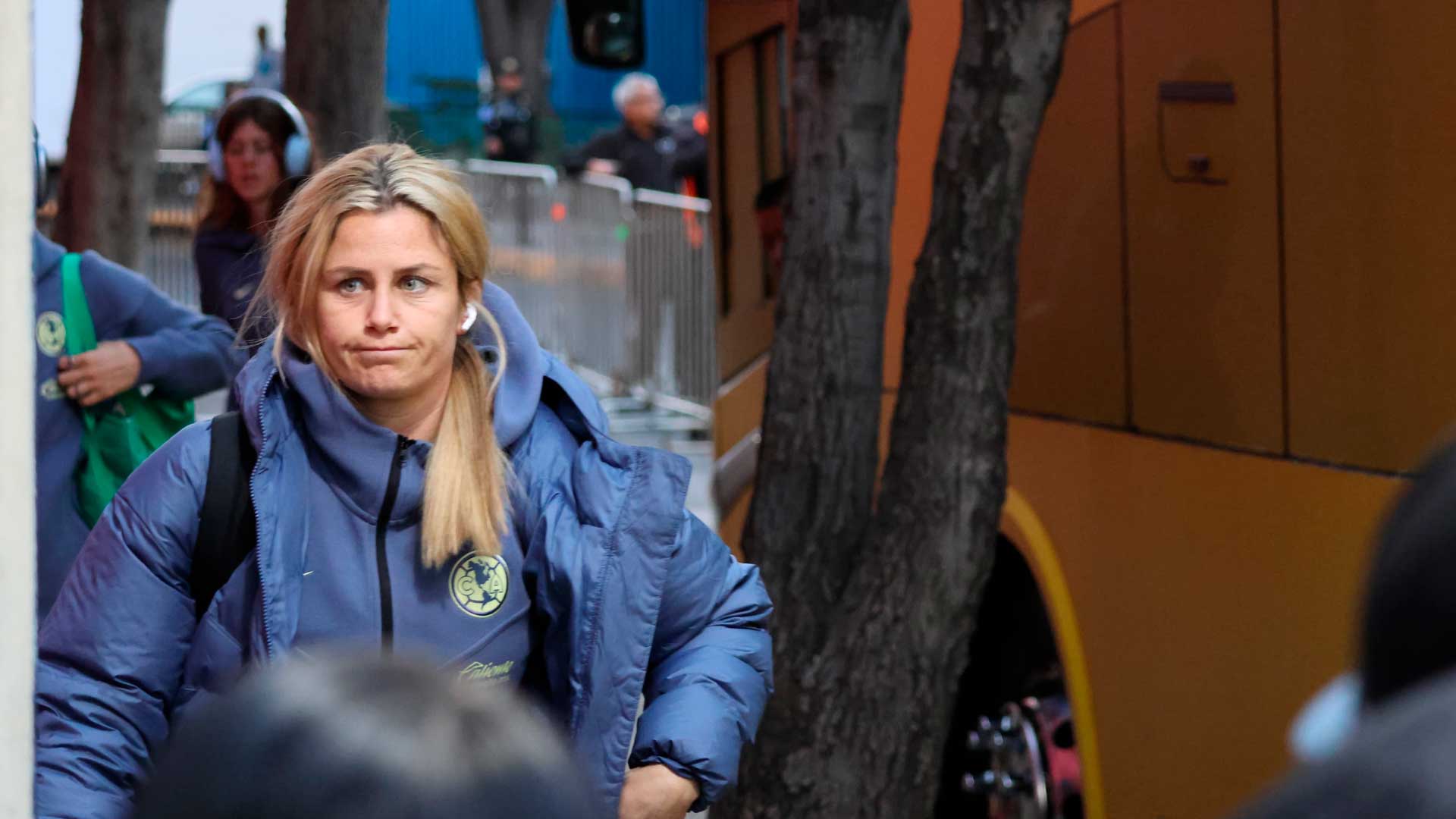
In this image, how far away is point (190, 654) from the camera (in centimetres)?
250

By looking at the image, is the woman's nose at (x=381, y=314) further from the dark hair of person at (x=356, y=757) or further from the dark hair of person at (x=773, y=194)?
the dark hair of person at (x=773, y=194)

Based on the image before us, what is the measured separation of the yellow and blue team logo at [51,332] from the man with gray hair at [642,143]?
11.0 metres

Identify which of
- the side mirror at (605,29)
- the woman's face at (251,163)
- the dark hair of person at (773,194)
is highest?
the side mirror at (605,29)

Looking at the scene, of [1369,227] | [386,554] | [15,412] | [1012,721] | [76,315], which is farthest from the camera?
[1012,721]

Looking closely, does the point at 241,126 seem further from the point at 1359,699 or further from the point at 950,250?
the point at 1359,699

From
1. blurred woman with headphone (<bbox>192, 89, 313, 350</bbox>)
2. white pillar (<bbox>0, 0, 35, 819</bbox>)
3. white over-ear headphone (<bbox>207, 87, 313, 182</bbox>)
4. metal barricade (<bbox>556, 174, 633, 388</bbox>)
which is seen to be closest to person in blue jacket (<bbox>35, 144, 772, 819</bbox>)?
white pillar (<bbox>0, 0, 35, 819</bbox>)

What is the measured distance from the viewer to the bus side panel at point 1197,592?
11.8 feet

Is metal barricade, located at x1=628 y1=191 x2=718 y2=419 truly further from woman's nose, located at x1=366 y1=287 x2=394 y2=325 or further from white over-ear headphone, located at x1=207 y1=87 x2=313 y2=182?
woman's nose, located at x1=366 y1=287 x2=394 y2=325

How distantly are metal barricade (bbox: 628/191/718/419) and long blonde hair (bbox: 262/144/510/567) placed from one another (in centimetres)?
1061

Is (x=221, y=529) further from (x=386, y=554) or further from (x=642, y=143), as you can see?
(x=642, y=143)

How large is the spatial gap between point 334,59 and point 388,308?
4.78 metres

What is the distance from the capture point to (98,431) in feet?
14.6

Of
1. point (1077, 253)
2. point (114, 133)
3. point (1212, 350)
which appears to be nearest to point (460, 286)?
point (1212, 350)

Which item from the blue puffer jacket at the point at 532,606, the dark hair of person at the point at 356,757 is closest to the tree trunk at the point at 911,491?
the blue puffer jacket at the point at 532,606
